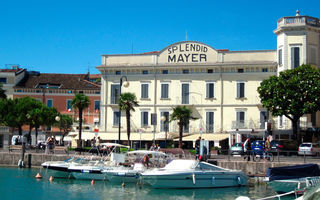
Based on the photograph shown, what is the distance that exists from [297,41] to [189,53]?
11.9m

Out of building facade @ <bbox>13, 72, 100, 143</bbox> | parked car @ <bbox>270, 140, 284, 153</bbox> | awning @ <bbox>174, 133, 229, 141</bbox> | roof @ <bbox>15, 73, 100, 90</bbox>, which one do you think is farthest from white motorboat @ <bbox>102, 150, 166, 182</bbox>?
roof @ <bbox>15, 73, 100, 90</bbox>

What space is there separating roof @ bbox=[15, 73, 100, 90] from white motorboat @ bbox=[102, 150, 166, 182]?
34652 mm

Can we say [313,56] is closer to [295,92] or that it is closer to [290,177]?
[295,92]

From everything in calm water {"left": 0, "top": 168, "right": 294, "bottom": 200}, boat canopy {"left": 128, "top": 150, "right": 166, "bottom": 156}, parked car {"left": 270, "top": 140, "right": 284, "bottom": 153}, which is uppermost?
parked car {"left": 270, "top": 140, "right": 284, "bottom": 153}

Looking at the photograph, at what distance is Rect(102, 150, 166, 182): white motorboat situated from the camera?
106 feet

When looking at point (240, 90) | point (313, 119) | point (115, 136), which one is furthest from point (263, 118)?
point (115, 136)

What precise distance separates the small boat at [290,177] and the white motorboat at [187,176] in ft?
11.8

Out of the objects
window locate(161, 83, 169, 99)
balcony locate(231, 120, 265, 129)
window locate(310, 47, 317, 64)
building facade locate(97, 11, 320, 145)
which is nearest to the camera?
building facade locate(97, 11, 320, 145)

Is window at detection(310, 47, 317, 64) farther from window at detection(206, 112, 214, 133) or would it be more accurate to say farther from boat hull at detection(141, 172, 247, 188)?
boat hull at detection(141, 172, 247, 188)

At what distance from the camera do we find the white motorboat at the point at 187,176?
28812mm

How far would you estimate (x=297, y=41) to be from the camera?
49031 millimetres

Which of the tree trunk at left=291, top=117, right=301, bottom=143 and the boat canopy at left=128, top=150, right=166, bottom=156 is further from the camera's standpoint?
the tree trunk at left=291, top=117, right=301, bottom=143

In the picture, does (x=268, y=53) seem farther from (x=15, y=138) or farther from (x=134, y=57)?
(x=15, y=138)

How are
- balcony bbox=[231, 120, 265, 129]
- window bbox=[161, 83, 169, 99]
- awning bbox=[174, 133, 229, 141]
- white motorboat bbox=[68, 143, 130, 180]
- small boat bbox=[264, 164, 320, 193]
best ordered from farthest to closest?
window bbox=[161, 83, 169, 99] → balcony bbox=[231, 120, 265, 129] → awning bbox=[174, 133, 229, 141] → white motorboat bbox=[68, 143, 130, 180] → small boat bbox=[264, 164, 320, 193]
